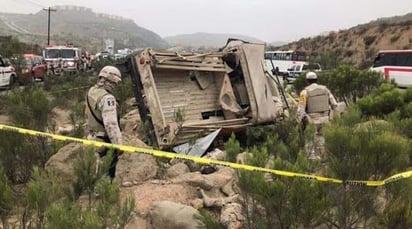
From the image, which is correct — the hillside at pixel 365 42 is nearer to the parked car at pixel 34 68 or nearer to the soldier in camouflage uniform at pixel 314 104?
the parked car at pixel 34 68

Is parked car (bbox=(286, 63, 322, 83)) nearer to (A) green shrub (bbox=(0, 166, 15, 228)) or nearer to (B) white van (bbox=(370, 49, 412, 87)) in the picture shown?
(B) white van (bbox=(370, 49, 412, 87))

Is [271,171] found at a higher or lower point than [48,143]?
higher

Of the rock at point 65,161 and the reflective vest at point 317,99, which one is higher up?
the reflective vest at point 317,99

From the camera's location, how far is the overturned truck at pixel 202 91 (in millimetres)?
8250

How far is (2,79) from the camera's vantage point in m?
19.7

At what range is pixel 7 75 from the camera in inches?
798

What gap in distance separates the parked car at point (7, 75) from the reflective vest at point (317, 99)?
13978 millimetres

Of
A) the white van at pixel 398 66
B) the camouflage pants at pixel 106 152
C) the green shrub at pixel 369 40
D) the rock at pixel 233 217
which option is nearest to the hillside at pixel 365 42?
the green shrub at pixel 369 40

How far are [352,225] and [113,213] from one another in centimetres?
177

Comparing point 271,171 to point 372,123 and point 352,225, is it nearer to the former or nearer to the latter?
point 352,225

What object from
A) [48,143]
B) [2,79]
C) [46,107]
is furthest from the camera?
[2,79]

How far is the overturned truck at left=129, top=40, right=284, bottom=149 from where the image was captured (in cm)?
825

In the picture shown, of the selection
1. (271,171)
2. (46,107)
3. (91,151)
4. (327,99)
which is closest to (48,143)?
Result: (46,107)

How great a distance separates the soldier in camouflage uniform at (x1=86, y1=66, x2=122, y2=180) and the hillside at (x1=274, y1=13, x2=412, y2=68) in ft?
149
